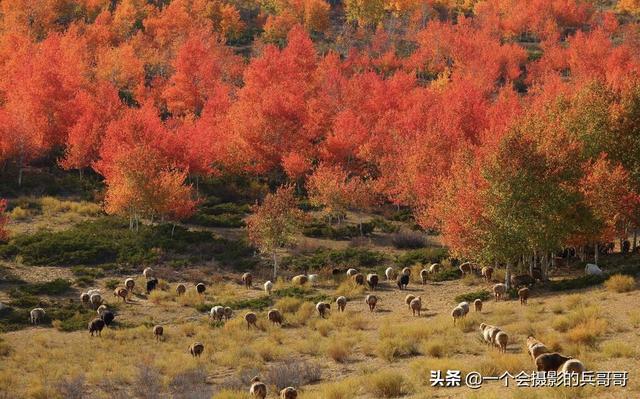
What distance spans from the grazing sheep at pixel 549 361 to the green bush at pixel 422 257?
24377 millimetres

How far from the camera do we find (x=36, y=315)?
3497 centimetres

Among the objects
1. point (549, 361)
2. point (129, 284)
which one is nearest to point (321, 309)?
point (129, 284)

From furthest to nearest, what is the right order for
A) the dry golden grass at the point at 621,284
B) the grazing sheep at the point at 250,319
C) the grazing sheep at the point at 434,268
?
the grazing sheep at the point at 434,268, the grazing sheep at the point at 250,319, the dry golden grass at the point at 621,284

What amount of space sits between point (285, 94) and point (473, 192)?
126 ft

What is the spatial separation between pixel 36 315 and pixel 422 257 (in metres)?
24.3

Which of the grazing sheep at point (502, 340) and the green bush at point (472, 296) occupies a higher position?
the grazing sheep at point (502, 340)

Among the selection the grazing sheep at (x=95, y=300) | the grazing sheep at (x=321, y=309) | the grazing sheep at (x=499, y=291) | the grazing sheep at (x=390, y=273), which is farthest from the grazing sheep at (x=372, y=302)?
the grazing sheep at (x=95, y=300)

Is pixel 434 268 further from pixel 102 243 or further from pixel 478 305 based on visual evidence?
pixel 102 243

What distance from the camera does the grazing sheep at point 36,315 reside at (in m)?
35.0

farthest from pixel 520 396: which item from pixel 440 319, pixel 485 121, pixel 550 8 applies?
pixel 550 8

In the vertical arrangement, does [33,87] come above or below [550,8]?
below

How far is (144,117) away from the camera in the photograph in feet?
216

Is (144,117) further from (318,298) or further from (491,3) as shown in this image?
(491,3)

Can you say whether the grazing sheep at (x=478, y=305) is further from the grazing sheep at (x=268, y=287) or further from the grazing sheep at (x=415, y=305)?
the grazing sheep at (x=268, y=287)
